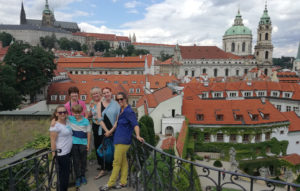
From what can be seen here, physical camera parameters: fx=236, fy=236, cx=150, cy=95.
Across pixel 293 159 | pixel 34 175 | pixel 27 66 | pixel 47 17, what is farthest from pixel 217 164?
pixel 47 17

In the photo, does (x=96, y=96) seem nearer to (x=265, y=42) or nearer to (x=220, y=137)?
(x=220, y=137)

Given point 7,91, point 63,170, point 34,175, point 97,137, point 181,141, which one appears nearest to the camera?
point 34,175

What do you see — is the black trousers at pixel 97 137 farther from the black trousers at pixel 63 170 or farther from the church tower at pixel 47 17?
the church tower at pixel 47 17

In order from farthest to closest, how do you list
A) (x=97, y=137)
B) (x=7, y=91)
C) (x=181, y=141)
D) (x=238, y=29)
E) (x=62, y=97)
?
(x=238, y=29) < (x=62, y=97) < (x=7, y=91) < (x=181, y=141) < (x=97, y=137)

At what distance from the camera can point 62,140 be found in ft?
15.7

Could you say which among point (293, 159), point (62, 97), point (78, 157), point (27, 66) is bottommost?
point (293, 159)

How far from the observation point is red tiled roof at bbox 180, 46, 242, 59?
302 feet

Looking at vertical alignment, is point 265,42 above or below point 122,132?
above

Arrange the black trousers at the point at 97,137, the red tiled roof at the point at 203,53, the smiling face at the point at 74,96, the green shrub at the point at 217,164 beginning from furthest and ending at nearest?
the red tiled roof at the point at 203,53 → the green shrub at the point at 217,164 → the black trousers at the point at 97,137 → the smiling face at the point at 74,96

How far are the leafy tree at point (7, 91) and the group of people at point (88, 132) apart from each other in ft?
71.0

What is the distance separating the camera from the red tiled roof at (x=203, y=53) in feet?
302

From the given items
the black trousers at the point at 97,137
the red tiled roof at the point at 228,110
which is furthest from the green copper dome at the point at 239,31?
the black trousers at the point at 97,137

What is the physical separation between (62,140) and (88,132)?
61cm

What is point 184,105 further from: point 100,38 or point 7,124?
point 100,38
